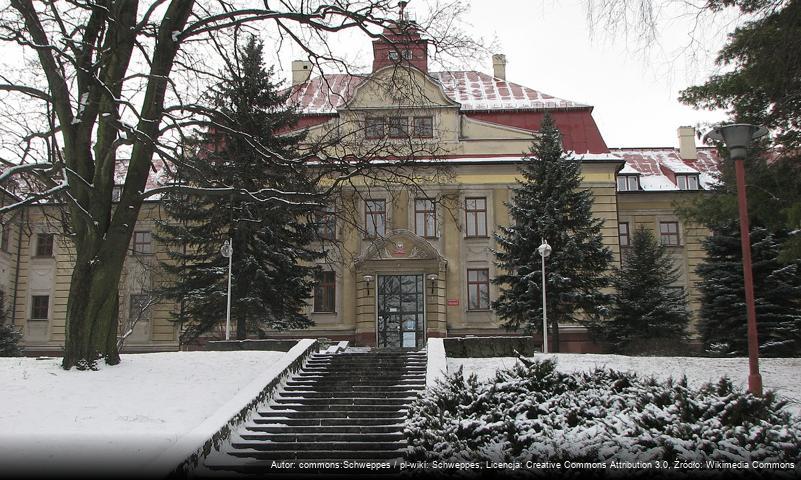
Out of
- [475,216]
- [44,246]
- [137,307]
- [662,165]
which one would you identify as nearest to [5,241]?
[44,246]

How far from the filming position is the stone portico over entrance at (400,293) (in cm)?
3228

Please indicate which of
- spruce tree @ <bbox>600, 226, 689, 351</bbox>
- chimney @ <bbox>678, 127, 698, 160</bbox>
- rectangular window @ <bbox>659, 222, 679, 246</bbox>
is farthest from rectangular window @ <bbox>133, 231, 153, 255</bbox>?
chimney @ <bbox>678, 127, 698, 160</bbox>

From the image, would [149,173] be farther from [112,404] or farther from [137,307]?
[112,404]

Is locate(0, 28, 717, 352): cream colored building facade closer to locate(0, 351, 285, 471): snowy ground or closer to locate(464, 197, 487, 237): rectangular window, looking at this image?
locate(464, 197, 487, 237): rectangular window

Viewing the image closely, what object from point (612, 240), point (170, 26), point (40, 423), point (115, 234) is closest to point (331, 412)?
point (40, 423)

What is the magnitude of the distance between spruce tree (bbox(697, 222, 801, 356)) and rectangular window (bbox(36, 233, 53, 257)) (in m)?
31.6

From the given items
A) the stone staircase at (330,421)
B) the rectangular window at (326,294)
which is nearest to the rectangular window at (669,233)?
the rectangular window at (326,294)

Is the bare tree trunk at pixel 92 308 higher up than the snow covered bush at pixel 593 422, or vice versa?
the bare tree trunk at pixel 92 308

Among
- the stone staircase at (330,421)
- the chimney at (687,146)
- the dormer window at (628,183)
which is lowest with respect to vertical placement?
the stone staircase at (330,421)

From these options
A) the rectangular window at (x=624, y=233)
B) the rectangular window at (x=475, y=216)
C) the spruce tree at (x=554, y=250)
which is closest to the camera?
Result: the spruce tree at (x=554, y=250)

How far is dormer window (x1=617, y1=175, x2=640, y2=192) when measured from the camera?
39.4 metres

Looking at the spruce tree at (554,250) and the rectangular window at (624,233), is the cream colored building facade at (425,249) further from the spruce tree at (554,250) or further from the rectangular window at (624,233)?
the spruce tree at (554,250)

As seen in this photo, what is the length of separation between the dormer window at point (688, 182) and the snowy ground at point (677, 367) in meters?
22.2

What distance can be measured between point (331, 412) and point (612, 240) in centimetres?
2314
